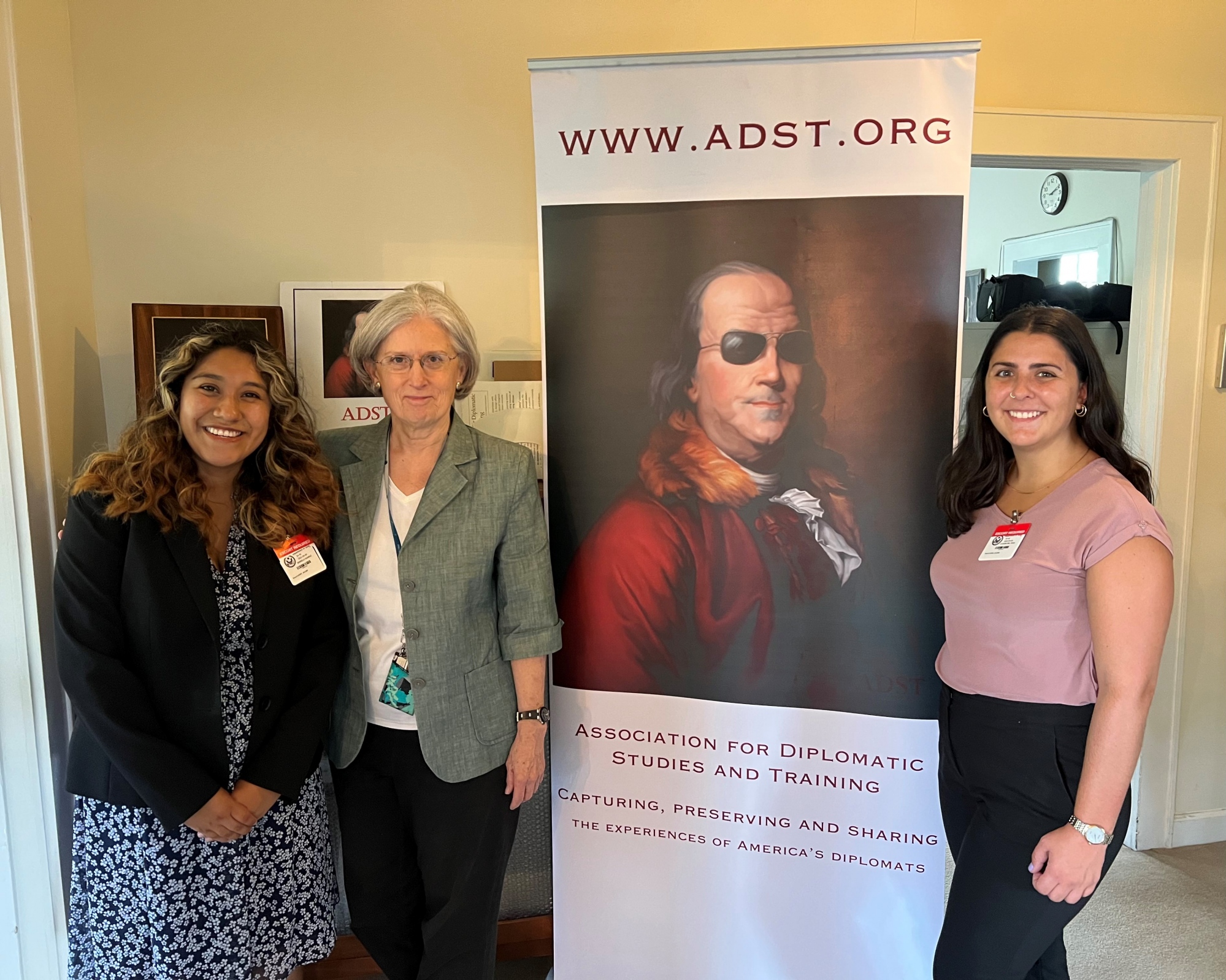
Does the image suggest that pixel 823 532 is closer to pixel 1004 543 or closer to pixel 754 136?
pixel 1004 543

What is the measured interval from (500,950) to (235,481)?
1496 millimetres

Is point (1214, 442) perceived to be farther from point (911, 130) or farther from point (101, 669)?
point (101, 669)

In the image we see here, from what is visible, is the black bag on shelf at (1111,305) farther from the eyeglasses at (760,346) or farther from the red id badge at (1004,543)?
the red id badge at (1004,543)

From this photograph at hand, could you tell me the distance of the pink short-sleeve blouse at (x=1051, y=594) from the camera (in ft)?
4.11

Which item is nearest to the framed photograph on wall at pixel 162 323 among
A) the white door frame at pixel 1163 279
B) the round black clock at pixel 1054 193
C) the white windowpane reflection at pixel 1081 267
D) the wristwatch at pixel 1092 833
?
the wristwatch at pixel 1092 833

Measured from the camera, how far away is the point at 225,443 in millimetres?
1430

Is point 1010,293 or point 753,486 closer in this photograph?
point 753,486

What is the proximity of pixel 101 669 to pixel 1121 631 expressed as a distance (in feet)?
5.41

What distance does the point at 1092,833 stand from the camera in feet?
4.03

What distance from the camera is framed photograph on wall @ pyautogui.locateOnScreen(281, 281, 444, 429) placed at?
2.21 m

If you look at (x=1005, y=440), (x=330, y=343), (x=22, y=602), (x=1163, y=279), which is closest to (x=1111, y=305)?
(x=1163, y=279)

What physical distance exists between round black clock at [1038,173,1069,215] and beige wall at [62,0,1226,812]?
1.85m

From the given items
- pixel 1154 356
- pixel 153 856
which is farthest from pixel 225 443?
pixel 1154 356

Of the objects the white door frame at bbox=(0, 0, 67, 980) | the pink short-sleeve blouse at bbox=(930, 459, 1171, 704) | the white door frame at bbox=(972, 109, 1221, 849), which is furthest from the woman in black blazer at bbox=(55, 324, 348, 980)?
the white door frame at bbox=(972, 109, 1221, 849)
